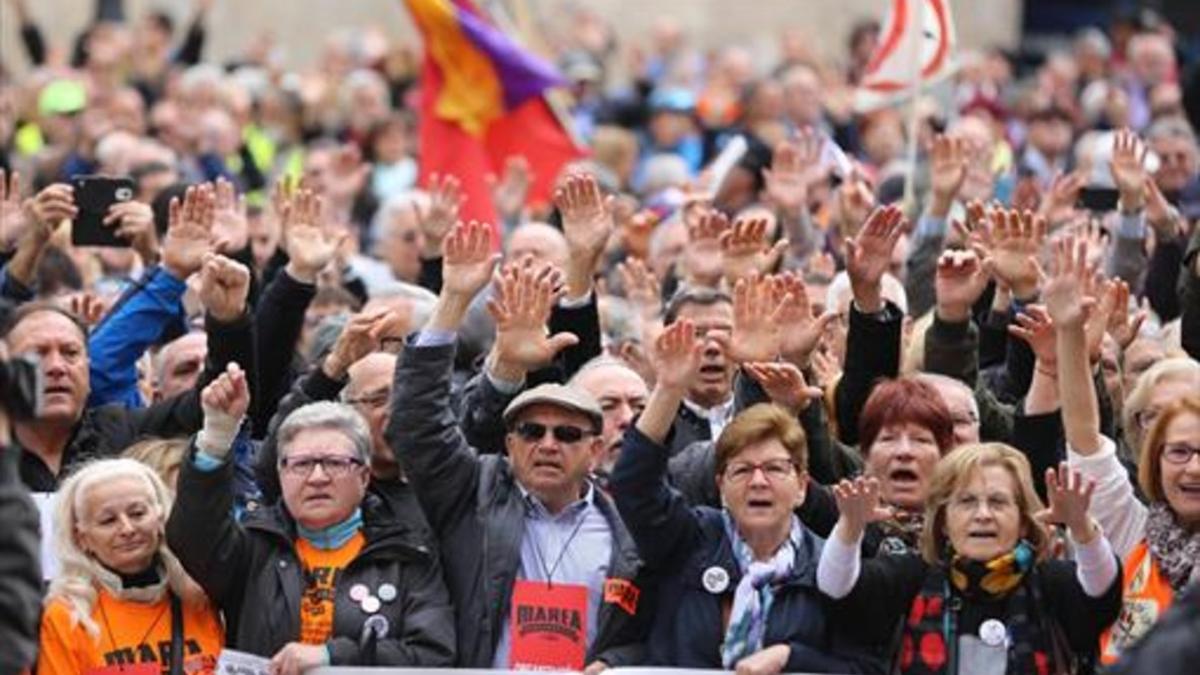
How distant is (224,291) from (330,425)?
3.08 feet

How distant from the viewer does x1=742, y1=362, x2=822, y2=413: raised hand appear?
1027cm

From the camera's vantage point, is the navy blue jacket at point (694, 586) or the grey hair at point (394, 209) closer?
the navy blue jacket at point (694, 586)

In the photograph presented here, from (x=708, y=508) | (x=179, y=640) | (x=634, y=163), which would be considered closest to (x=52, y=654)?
Result: (x=179, y=640)

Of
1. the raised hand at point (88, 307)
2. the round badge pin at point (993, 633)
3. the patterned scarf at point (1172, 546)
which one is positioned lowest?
the round badge pin at point (993, 633)

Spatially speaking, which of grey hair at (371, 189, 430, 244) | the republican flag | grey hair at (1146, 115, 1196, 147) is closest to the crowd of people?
grey hair at (371, 189, 430, 244)

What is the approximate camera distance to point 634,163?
19.4 m

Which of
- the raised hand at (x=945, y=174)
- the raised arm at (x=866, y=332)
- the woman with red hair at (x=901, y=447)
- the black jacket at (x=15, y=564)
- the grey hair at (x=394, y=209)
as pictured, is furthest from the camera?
the grey hair at (x=394, y=209)

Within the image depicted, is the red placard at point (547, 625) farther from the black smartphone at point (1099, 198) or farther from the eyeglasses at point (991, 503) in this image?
the black smartphone at point (1099, 198)

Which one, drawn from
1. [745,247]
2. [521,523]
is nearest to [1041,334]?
[521,523]

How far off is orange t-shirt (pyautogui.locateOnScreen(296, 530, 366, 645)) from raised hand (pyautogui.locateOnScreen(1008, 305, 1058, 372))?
76.8 inches

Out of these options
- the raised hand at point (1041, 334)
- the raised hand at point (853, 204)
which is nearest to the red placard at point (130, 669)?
the raised hand at point (1041, 334)

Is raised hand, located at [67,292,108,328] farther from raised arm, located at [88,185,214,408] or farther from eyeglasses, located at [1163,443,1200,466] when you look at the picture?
eyeglasses, located at [1163,443,1200,466]

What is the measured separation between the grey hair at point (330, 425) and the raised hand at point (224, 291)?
2.48ft

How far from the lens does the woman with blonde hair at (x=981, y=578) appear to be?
9305 mm
